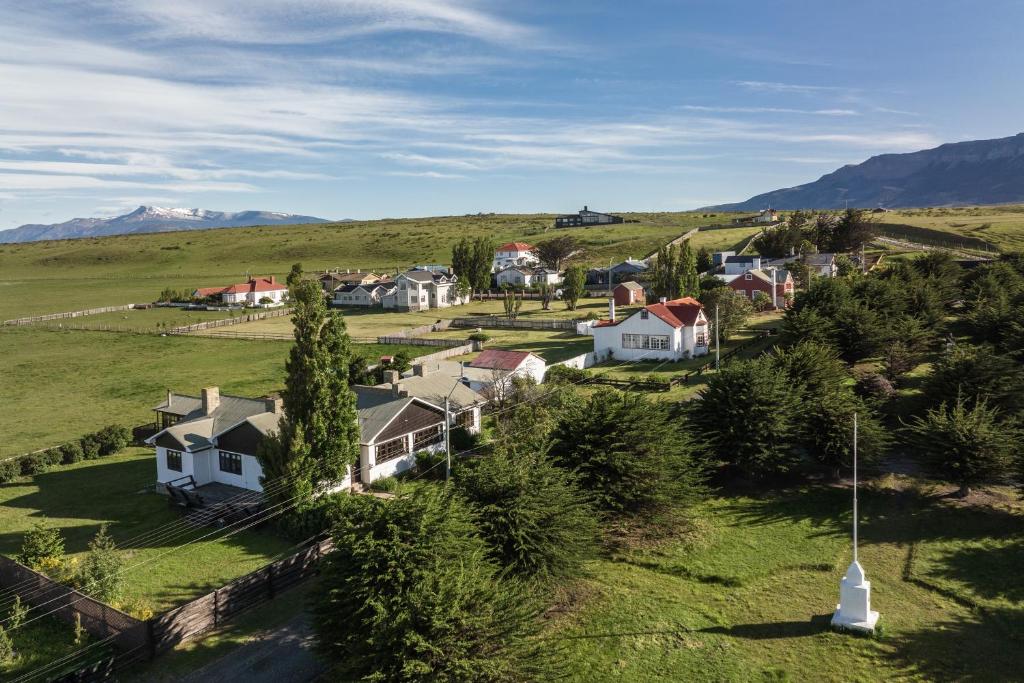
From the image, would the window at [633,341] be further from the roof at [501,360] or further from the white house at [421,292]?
the white house at [421,292]

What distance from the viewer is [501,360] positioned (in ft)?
173

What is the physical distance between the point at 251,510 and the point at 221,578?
229 inches

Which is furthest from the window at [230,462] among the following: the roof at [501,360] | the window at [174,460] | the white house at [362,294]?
the white house at [362,294]

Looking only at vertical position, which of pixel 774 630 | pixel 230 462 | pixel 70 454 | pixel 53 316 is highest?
pixel 53 316

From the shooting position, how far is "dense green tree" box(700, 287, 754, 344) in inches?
2579

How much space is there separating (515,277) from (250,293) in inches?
1791

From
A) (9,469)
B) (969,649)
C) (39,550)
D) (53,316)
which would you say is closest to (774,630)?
(969,649)

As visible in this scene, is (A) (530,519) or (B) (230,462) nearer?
(A) (530,519)

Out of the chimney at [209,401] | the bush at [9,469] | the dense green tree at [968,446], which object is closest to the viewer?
the dense green tree at [968,446]

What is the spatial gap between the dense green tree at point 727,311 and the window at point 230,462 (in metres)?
44.7

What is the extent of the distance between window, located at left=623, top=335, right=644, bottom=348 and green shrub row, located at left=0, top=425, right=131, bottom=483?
1588 inches

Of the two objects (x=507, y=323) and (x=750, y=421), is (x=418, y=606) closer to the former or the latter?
(x=750, y=421)

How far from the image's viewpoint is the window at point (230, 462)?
119 ft

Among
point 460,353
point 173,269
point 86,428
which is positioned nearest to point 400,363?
point 460,353
